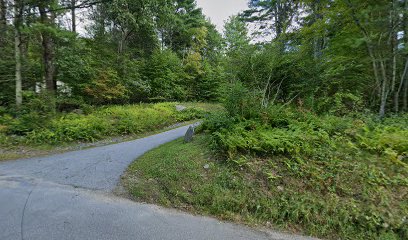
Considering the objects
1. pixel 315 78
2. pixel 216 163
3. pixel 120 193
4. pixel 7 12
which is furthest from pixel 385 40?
pixel 7 12

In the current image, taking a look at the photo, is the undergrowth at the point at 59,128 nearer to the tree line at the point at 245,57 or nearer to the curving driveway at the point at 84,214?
the tree line at the point at 245,57

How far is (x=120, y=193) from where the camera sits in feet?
12.6

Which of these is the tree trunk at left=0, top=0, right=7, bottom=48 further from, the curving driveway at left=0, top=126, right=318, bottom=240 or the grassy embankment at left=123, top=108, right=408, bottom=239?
the grassy embankment at left=123, top=108, right=408, bottom=239

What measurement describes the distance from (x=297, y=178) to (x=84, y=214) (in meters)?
3.45

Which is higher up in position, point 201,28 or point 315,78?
point 201,28

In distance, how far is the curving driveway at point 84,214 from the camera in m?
2.68

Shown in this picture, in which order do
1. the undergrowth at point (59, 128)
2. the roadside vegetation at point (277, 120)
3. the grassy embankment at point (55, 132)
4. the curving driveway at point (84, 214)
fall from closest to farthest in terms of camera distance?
the curving driveway at point (84, 214) → the roadside vegetation at point (277, 120) → the grassy embankment at point (55, 132) → the undergrowth at point (59, 128)

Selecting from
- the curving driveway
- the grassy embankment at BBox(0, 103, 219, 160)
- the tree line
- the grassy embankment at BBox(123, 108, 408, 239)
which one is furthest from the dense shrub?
the grassy embankment at BBox(0, 103, 219, 160)

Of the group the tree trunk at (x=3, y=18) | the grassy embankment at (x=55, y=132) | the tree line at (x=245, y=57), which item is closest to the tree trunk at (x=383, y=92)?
the tree line at (x=245, y=57)

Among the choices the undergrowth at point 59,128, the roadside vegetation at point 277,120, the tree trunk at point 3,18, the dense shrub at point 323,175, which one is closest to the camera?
the dense shrub at point 323,175

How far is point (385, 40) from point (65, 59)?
45.8ft

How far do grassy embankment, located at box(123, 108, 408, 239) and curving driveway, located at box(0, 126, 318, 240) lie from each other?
0.34 m

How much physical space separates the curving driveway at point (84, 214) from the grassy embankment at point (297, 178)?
1.10 ft

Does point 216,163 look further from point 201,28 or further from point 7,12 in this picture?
point 201,28
